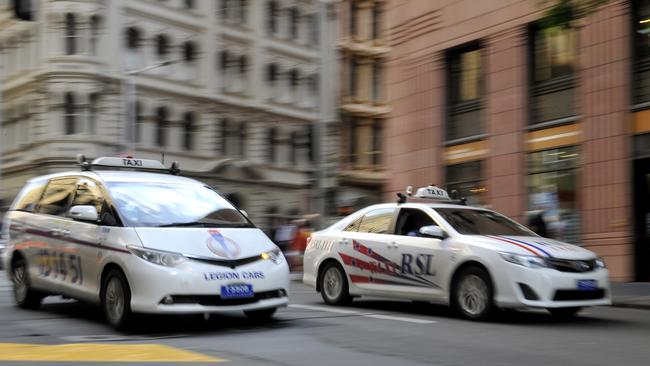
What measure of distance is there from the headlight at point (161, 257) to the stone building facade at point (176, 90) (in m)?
27.1

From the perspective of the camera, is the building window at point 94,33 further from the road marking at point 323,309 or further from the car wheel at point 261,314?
the car wheel at point 261,314

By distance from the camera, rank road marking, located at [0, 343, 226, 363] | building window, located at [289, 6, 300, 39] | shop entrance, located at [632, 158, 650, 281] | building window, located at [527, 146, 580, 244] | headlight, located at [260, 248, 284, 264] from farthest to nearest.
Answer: building window, located at [289, 6, 300, 39]
building window, located at [527, 146, 580, 244]
shop entrance, located at [632, 158, 650, 281]
headlight, located at [260, 248, 284, 264]
road marking, located at [0, 343, 226, 363]

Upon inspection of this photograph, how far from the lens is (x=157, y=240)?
8922 mm

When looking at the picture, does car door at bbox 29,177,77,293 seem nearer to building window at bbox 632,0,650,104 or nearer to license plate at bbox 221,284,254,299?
license plate at bbox 221,284,254,299

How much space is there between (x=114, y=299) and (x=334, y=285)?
408 centimetres

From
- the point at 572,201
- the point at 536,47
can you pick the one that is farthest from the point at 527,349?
the point at 536,47

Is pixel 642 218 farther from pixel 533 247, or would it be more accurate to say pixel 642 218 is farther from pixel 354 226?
pixel 533 247

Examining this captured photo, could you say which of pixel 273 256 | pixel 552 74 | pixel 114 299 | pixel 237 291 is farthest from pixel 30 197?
pixel 552 74

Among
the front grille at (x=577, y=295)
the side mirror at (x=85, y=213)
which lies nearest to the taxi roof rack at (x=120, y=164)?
the side mirror at (x=85, y=213)

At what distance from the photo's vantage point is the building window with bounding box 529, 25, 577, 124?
786 inches

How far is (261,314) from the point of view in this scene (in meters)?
9.95

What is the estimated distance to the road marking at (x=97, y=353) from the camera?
7270 millimetres

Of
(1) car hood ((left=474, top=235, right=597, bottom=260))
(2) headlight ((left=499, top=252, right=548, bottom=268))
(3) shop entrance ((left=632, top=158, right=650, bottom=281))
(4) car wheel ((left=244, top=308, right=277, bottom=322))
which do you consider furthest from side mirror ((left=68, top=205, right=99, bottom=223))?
(3) shop entrance ((left=632, top=158, right=650, bottom=281))

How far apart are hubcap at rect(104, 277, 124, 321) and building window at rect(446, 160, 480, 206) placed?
14394 mm
